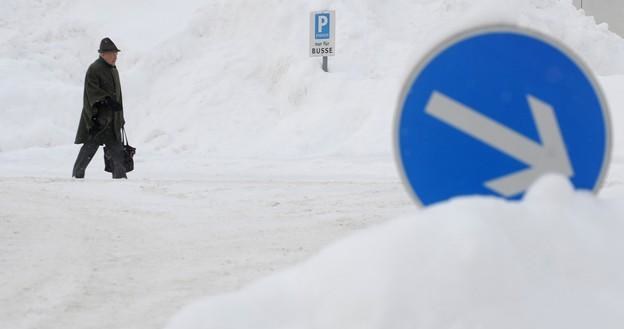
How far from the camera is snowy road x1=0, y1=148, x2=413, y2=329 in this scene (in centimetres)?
337

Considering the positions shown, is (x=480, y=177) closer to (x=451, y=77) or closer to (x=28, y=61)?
(x=451, y=77)

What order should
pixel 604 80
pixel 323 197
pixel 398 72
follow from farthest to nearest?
pixel 398 72, pixel 604 80, pixel 323 197

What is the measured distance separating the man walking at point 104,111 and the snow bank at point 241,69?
384 cm

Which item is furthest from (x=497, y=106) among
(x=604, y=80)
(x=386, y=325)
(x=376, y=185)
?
(x=604, y=80)

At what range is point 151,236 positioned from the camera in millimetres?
4945

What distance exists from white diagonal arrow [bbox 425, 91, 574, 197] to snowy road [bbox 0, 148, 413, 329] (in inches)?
57.1

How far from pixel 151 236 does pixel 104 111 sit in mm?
3789

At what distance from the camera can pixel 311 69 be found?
572 inches

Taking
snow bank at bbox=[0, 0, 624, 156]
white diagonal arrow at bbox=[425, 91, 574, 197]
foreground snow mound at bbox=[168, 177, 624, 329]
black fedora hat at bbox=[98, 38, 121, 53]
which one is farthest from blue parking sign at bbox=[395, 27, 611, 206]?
snow bank at bbox=[0, 0, 624, 156]

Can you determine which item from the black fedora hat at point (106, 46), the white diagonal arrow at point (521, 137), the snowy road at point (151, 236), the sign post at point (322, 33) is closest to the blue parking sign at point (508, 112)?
the white diagonal arrow at point (521, 137)

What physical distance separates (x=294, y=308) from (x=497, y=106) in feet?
2.92

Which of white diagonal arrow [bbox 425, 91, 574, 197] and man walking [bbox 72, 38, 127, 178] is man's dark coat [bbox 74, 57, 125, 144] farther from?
white diagonal arrow [bbox 425, 91, 574, 197]

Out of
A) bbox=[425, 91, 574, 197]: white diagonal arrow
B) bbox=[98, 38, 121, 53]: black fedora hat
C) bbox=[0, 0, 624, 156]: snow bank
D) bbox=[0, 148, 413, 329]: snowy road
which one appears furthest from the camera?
bbox=[0, 0, 624, 156]: snow bank

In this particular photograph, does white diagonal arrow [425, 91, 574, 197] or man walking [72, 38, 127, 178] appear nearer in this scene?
white diagonal arrow [425, 91, 574, 197]
